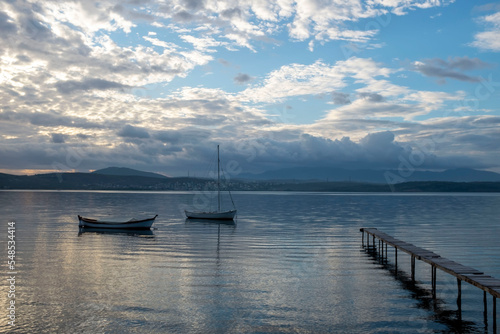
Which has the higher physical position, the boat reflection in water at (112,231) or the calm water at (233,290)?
the calm water at (233,290)

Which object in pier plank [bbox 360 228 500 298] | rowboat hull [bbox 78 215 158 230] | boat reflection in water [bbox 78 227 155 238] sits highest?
pier plank [bbox 360 228 500 298]

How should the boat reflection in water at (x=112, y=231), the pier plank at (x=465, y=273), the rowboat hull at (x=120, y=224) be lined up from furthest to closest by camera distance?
the rowboat hull at (x=120, y=224), the boat reflection in water at (x=112, y=231), the pier plank at (x=465, y=273)

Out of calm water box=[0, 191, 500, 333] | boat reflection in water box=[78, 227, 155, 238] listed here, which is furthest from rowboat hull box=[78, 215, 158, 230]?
calm water box=[0, 191, 500, 333]

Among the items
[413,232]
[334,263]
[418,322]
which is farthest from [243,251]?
[413,232]

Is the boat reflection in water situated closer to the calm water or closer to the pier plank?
the calm water

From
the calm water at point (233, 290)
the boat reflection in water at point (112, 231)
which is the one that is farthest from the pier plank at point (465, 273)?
the boat reflection in water at point (112, 231)

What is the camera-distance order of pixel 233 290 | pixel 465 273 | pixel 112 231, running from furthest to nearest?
pixel 112 231
pixel 233 290
pixel 465 273

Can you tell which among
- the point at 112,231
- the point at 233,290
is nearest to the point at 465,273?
the point at 233,290

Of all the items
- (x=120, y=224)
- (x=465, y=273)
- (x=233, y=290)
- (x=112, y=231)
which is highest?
(x=465, y=273)

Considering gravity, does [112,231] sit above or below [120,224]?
below

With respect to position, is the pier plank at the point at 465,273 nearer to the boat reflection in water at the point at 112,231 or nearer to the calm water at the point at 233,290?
the calm water at the point at 233,290

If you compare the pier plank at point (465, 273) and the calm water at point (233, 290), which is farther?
the pier plank at point (465, 273)

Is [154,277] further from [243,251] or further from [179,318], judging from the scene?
[243,251]

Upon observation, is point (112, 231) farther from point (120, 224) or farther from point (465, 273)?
point (465, 273)
